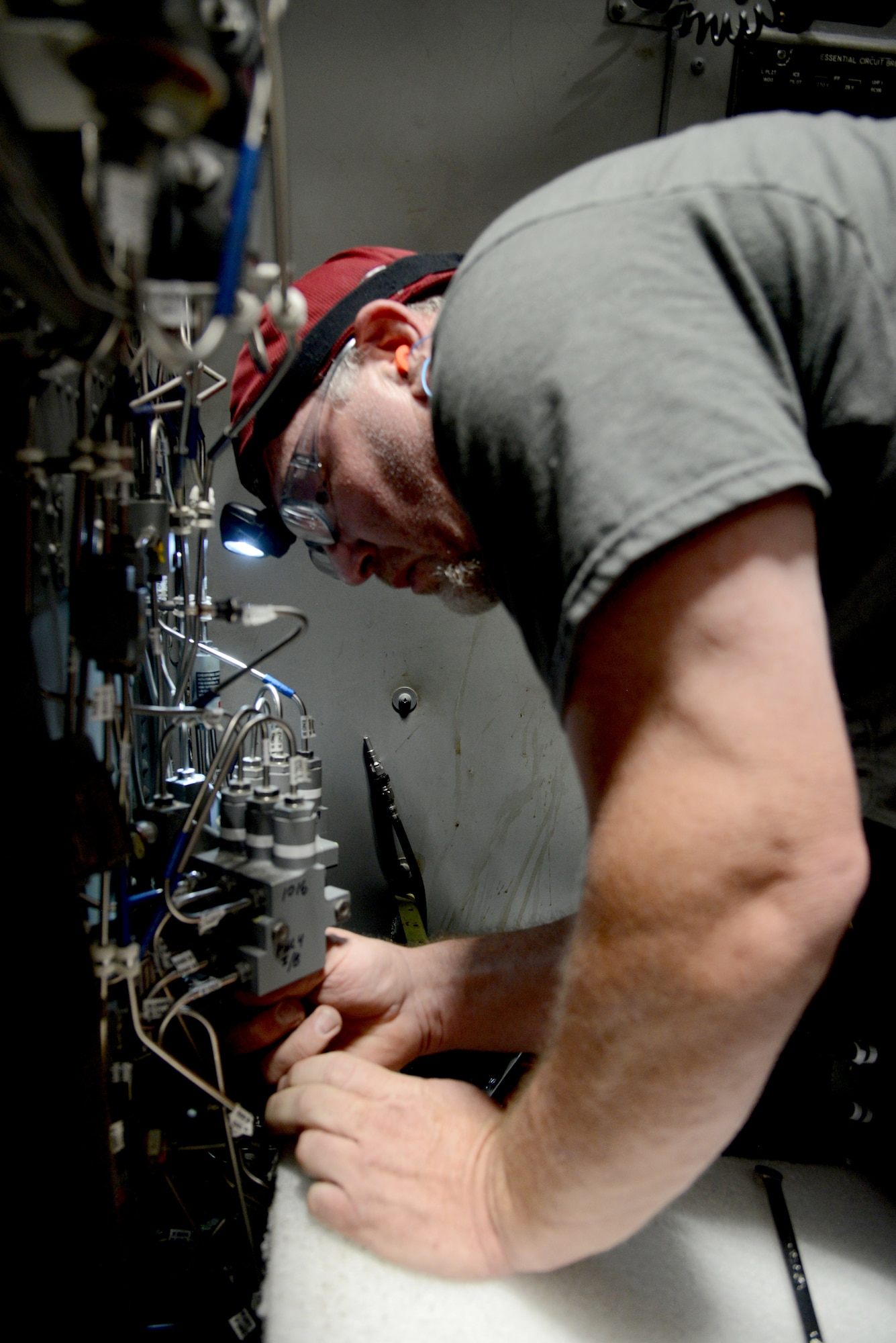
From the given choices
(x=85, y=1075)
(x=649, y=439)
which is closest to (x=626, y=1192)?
(x=85, y=1075)

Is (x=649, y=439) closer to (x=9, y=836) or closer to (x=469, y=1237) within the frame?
(x=9, y=836)

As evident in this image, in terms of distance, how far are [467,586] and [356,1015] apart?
53 cm

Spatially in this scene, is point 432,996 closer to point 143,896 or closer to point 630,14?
point 143,896

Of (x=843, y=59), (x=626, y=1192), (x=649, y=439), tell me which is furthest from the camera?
(x=843, y=59)

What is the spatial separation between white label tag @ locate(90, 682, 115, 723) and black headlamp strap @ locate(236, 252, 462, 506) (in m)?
0.44

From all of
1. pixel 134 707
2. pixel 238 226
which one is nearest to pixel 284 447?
pixel 134 707

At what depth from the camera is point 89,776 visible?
55cm

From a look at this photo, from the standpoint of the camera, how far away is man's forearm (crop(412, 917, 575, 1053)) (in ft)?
2.94

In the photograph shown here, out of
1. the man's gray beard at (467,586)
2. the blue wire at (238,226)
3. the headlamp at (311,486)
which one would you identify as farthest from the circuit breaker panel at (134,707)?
the man's gray beard at (467,586)

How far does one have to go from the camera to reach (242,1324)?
0.67 meters

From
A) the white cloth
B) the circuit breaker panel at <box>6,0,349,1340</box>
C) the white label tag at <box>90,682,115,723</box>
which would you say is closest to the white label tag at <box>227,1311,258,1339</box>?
the circuit breaker panel at <box>6,0,349,1340</box>

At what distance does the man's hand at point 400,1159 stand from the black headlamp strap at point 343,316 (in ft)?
2.37

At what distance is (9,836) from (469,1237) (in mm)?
470

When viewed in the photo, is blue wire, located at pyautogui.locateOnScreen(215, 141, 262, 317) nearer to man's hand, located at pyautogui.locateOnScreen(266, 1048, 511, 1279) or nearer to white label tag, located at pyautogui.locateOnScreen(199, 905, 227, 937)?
white label tag, located at pyautogui.locateOnScreen(199, 905, 227, 937)
